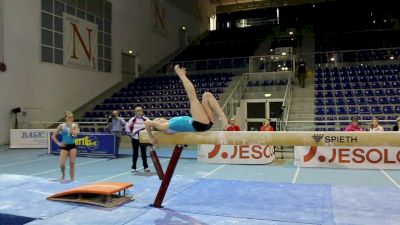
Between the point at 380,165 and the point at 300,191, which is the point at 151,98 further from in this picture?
the point at 300,191

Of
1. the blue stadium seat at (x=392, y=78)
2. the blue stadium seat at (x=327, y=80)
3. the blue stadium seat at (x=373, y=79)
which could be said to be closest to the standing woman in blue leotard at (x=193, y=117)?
the blue stadium seat at (x=327, y=80)

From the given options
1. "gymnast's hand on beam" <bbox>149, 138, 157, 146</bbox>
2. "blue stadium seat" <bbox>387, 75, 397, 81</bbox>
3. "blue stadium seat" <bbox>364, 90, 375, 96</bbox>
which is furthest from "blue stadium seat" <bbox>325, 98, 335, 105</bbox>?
"gymnast's hand on beam" <bbox>149, 138, 157, 146</bbox>

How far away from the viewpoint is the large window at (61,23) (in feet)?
54.9

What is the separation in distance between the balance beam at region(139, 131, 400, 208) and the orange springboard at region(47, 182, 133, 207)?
0.62 metres

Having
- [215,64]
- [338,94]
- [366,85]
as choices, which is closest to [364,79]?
[366,85]

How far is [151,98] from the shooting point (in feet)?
63.6

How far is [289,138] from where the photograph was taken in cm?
489

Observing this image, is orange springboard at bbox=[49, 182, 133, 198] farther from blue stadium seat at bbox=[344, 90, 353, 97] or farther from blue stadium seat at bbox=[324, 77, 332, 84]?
blue stadium seat at bbox=[324, 77, 332, 84]

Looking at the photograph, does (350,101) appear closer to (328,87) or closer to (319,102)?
(319,102)

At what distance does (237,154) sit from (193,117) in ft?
20.7

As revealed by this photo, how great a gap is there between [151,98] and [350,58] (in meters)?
10.7

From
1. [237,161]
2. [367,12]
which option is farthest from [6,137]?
[367,12]

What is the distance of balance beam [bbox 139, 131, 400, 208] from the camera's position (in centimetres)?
465

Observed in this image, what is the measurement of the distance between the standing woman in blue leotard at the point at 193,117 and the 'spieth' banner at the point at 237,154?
19.1ft
